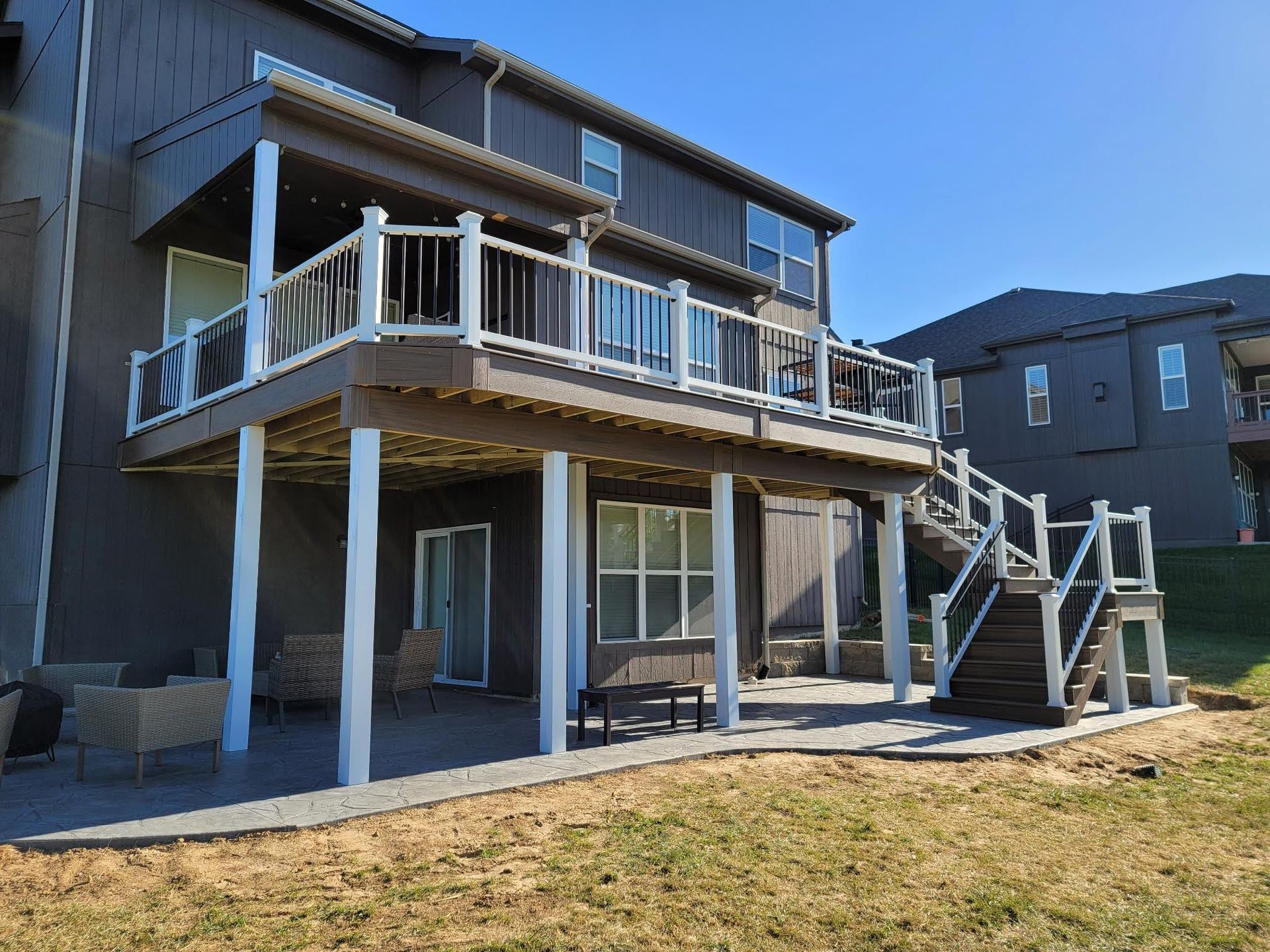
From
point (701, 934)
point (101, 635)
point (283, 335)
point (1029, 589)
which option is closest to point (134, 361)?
point (101, 635)

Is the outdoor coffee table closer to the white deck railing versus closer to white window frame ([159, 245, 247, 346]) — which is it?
the white deck railing

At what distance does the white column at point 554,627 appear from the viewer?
7391 mm

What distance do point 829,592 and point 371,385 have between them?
8.88 meters

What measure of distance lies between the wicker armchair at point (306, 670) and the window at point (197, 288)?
14.8ft

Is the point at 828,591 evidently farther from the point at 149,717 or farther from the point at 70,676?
the point at 70,676

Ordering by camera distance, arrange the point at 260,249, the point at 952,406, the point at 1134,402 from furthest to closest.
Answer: the point at 952,406 → the point at 1134,402 → the point at 260,249

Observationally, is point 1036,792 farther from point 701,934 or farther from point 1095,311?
point 1095,311

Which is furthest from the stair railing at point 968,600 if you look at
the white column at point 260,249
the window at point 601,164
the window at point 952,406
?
the window at point 952,406

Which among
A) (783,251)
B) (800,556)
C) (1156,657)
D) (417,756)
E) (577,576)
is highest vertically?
(783,251)

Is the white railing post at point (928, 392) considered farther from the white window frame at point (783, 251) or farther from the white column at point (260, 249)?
the white column at point (260, 249)

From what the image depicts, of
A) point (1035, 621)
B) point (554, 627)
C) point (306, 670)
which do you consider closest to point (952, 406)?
point (1035, 621)

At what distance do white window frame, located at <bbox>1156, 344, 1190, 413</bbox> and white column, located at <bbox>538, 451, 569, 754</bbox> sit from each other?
64.0ft

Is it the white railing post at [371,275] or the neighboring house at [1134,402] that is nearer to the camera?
the white railing post at [371,275]

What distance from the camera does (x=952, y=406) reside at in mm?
25297
